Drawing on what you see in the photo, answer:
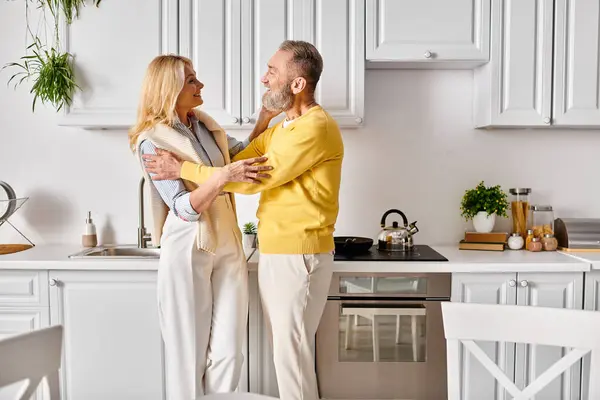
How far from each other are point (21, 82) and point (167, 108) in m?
1.36

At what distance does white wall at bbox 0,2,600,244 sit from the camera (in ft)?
10.4

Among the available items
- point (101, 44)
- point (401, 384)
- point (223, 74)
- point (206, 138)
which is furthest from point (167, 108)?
point (401, 384)

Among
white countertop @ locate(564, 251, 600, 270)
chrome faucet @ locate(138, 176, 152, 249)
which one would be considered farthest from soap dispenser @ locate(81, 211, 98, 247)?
white countertop @ locate(564, 251, 600, 270)

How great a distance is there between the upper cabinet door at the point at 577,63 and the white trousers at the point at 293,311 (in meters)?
1.44

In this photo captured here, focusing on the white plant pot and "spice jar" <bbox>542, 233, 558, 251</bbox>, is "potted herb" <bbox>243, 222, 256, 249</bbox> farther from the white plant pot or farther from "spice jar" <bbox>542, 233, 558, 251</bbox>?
"spice jar" <bbox>542, 233, 558, 251</bbox>

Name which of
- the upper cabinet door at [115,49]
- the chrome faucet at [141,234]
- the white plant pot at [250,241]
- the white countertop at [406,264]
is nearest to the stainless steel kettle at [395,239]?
the white countertop at [406,264]

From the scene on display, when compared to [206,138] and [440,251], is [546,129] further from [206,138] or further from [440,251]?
[206,138]

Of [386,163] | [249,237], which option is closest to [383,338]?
[249,237]

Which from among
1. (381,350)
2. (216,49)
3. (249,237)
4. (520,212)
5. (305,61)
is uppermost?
(216,49)

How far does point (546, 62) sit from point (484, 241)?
0.88 meters

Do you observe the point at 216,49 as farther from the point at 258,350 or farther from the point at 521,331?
the point at 521,331

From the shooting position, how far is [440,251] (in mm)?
2953

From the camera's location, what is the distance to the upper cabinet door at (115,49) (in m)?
2.81

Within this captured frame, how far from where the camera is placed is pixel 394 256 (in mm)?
2713
